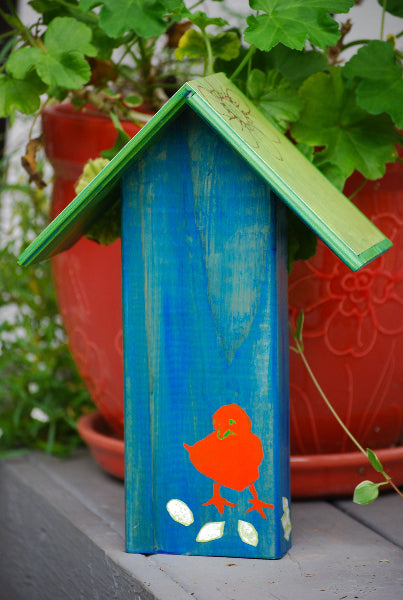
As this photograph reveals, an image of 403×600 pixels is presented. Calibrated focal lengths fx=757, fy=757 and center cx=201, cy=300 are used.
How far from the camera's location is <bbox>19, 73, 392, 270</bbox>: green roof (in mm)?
800

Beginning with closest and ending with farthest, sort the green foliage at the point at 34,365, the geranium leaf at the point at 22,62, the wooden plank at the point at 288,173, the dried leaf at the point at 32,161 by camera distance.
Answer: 1. the wooden plank at the point at 288,173
2. the geranium leaf at the point at 22,62
3. the dried leaf at the point at 32,161
4. the green foliage at the point at 34,365

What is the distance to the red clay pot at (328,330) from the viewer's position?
1.08 m

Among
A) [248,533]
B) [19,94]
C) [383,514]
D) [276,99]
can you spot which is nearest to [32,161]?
[19,94]

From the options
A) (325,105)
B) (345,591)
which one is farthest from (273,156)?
(345,591)

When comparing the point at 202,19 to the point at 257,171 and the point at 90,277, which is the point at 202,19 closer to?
the point at 257,171

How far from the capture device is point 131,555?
937 mm

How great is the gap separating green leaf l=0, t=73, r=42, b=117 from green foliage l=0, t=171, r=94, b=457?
416mm

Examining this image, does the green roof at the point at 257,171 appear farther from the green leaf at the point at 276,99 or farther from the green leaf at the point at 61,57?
the green leaf at the point at 61,57

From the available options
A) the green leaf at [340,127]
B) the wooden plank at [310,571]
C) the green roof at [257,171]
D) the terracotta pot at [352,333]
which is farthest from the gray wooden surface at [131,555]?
the green leaf at [340,127]

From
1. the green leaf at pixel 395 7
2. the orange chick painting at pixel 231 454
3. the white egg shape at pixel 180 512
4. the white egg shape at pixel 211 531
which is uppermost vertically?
the green leaf at pixel 395 7

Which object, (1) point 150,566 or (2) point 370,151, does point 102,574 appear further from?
(2) point 370,151

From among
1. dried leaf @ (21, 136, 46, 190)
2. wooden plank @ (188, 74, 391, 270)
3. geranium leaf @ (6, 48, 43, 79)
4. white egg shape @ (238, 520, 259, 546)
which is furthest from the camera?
dried leaf @ (21, 136, 46, 190)

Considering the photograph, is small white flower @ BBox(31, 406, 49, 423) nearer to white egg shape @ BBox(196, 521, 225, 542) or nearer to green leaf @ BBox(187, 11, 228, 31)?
white egg shape @ BBox(196, 521, 225, 542)

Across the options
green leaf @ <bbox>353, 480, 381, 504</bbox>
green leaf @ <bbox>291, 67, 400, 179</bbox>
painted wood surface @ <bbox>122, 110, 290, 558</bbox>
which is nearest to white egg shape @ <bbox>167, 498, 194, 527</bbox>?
painted wood surface @ <bbox>122, 110, 290, 558</bbox>
